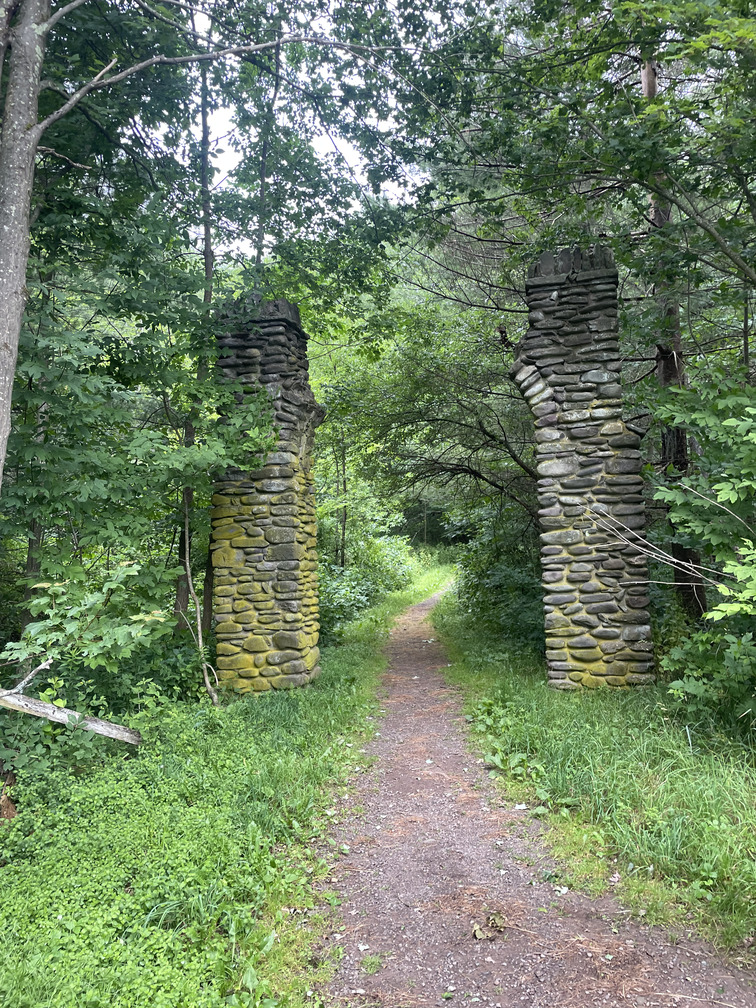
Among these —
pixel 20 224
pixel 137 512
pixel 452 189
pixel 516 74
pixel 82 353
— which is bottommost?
pixel 137 512

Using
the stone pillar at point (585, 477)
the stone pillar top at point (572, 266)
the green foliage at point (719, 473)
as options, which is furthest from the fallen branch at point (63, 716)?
the stone pillar top at point (572, 266)

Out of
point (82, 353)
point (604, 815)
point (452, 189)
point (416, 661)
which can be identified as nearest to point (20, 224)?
point (82, 353)

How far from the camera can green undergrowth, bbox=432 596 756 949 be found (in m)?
2.70

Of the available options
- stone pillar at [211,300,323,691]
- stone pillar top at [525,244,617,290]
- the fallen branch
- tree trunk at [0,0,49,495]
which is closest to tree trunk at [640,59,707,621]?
stone pillar top at [525,244,617,290]

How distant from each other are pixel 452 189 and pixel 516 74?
1.15 m

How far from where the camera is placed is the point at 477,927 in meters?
2.72

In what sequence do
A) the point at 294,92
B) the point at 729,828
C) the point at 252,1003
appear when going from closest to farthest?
the point at 252,1003 → the point at 729,828 → the point at 294,92

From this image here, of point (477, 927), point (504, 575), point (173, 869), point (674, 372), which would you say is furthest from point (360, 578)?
point (477, 927)

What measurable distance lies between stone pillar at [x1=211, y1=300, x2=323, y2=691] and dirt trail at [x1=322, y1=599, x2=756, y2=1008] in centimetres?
223

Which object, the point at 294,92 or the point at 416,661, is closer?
the point at 294,92

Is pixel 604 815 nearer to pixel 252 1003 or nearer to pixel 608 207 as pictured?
pixel 252 1003

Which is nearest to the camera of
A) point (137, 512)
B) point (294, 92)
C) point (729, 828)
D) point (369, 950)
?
point (369, 950)

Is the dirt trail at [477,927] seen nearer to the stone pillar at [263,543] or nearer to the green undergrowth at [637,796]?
the green undergrowth at [637,796]

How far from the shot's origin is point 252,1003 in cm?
226
